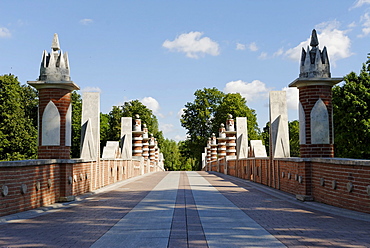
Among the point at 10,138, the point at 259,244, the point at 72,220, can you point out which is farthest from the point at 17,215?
the point at 10,138

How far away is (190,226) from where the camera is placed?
24.4 feet

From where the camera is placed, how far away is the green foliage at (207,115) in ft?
201

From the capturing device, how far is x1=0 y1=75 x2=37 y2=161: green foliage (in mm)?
43562

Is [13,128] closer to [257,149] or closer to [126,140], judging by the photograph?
[126,140]

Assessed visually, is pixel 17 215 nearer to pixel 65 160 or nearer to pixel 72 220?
pixel 72 220

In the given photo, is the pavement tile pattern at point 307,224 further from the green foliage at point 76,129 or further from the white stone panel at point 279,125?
the green foliage at point 76,129

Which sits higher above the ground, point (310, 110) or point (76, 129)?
point (76, 129)

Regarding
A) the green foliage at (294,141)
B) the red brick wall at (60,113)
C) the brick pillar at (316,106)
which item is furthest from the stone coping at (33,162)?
the green foliage at (294,141)

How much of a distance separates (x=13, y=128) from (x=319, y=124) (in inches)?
1527

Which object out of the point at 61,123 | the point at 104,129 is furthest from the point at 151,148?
the point at 61,123

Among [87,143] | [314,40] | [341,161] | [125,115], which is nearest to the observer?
[341,161]

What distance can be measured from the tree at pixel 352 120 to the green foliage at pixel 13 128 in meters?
30.5

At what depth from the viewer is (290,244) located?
19.4ft

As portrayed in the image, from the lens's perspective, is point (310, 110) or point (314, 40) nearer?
point (310, 110)
